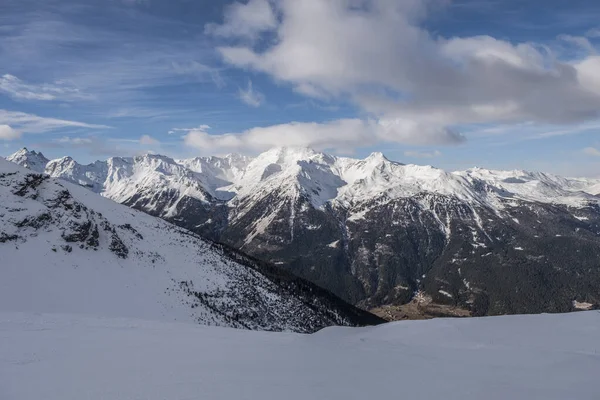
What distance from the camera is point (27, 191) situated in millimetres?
72938

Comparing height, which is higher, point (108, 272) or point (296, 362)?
point (296, 362)

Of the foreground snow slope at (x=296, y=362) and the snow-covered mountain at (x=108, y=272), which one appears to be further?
the snow-covered mountain at (x=108, y=272)

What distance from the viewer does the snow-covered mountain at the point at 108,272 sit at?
56406mm

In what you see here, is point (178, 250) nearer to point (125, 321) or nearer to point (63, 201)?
point (63, 201)

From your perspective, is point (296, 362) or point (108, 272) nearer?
point (296, 362)

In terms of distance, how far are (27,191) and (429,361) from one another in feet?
257

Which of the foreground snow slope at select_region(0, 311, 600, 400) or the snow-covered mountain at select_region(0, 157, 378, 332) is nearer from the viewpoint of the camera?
the foreground snow slope at select_region(0, 311, 600, 400)

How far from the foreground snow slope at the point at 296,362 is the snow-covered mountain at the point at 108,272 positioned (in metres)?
29.1

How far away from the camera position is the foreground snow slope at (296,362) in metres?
16.4

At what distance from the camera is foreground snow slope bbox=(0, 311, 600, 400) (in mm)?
16438

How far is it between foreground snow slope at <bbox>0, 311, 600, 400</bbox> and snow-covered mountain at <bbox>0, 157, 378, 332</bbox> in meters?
29.1

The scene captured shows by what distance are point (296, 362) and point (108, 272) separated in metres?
58.5

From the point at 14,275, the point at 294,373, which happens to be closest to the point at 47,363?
the point at 294,373

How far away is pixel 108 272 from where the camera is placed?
2704 inches
